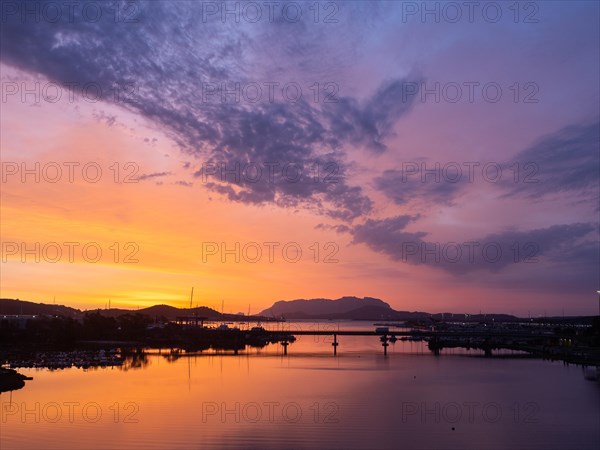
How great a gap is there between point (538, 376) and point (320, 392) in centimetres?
3005

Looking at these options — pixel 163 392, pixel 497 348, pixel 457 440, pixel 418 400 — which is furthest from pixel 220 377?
pixel 497 348

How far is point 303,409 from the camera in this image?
138ft

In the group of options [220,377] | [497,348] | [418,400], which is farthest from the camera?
[497,348]

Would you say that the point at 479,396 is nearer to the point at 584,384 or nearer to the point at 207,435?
the point at 584,384

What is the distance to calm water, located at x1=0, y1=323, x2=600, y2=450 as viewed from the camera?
32.5m

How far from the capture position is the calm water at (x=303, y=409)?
3253 cm

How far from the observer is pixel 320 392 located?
50.8 meters

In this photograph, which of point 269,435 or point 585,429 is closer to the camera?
point 269,435

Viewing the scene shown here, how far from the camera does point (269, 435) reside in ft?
109

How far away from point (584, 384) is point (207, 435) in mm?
43362

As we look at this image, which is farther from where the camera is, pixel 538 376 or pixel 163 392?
pixel 538 376

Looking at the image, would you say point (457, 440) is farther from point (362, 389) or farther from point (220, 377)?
point (220, 377)

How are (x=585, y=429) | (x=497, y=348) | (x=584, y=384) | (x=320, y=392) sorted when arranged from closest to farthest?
(x=585, y=429), (x=320, y=392), (x=584, y=384), (x=497, y=348)

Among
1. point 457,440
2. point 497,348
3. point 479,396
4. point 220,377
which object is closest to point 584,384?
point 479,396
